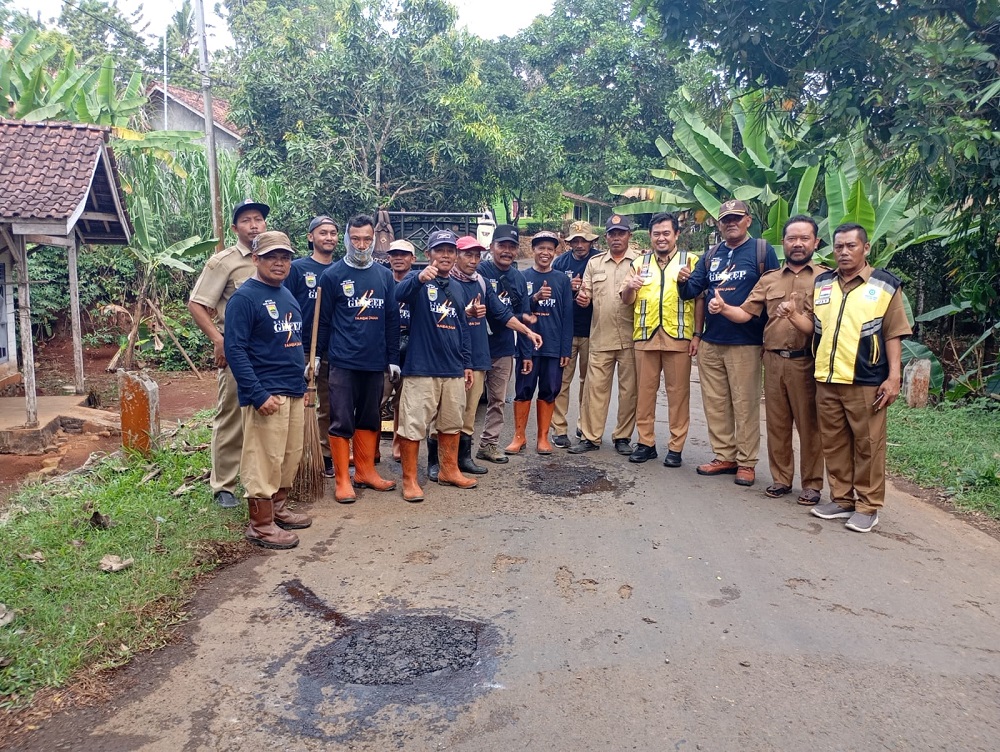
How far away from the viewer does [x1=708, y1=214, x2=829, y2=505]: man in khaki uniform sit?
580 centimetres

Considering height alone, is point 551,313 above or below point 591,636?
above

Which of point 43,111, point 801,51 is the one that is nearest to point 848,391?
point 801,51

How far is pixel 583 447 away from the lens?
7348 mm

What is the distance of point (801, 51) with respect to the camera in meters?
7.84

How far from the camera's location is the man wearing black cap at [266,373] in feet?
15.8

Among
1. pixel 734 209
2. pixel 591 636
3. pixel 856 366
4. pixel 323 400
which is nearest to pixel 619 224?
pixel 734 209

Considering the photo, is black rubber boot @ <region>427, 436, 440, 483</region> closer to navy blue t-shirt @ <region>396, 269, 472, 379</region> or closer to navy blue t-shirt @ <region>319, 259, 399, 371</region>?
navy blue t-shirt @ <region>396, 269, 472, 379</region>

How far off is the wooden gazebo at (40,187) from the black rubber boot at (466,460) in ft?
16.9

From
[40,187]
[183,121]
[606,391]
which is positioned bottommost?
[606,391]

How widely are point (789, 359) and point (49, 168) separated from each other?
8136 millimetres

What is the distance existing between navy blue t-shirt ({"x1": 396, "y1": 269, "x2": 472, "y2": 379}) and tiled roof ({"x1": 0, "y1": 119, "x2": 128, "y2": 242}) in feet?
16.0

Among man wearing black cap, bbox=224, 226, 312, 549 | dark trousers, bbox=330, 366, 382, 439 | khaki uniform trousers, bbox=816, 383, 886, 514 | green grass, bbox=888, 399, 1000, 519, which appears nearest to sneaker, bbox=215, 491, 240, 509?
man wearing black cap, bbox=224, 226, 312, 549

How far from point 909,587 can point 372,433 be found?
3.64 metres

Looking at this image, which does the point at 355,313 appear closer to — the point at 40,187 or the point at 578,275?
the point at 578,275
